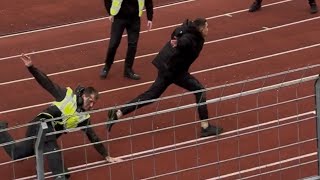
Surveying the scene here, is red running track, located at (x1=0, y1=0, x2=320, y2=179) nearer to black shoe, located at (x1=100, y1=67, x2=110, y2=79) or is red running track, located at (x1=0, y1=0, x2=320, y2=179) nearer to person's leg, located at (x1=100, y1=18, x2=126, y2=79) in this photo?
black shoe, located at (x1=100, y1=67, x2=110, y2=79)

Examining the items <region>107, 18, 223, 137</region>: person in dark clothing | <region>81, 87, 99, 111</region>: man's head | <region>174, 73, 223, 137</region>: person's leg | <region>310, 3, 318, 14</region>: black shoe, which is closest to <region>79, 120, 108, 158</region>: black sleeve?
<region>81, 87, 99, 111</region>: man's head

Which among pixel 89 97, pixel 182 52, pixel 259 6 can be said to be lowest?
pixel 259 6

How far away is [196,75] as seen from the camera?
1199cm

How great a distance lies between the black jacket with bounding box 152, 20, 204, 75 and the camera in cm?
934

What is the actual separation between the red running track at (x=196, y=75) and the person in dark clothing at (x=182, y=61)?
328 mm

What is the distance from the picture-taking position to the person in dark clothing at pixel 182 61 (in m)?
9.32

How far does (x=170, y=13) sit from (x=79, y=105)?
23.8 ft

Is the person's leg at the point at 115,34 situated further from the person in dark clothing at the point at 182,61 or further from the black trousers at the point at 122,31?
the person in dark clothing at the point at 182,61

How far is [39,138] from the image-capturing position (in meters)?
5.62

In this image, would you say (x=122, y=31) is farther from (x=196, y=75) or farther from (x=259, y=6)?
(x=259, y=6)

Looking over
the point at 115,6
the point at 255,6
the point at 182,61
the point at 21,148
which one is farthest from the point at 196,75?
the point at 21,148

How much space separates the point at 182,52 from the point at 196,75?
259 centimetres

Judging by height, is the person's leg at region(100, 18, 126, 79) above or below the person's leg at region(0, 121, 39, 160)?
above

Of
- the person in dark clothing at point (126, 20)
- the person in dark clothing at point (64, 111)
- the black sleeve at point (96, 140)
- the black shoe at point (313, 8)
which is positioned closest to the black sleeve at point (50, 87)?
the person in dark clothing at point (64, 111)
